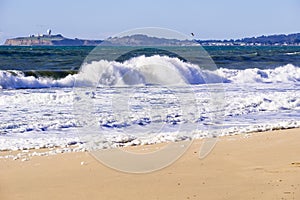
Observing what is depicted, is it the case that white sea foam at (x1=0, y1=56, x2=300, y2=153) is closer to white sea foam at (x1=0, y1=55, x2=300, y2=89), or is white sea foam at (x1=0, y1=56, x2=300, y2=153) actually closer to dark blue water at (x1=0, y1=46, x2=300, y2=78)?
dark blue water at (x1=0, y1=46, x2=300, y2=78)

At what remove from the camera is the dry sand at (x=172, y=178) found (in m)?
5.34

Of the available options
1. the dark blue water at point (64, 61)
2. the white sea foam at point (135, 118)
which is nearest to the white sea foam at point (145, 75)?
the dark blue water at point (64, 61)

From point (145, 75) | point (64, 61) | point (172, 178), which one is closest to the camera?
point (172, 178)

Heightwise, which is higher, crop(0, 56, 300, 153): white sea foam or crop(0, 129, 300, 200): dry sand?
crop(0, 56, 300, 153): white sea foam

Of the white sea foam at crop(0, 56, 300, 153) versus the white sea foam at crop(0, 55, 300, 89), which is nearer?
the white sea foam at crop(0, 56, 300, 153)

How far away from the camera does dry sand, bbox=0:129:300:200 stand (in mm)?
5340

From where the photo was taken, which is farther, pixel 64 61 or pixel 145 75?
pixel 64 61

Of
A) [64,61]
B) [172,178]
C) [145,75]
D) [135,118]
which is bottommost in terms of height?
[172,178]

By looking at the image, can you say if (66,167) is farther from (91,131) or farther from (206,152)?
(91,131)

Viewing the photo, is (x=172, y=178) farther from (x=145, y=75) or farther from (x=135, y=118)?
(x=145, y=75)

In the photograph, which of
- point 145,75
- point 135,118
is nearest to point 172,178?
point 135,118

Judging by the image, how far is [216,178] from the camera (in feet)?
19.4

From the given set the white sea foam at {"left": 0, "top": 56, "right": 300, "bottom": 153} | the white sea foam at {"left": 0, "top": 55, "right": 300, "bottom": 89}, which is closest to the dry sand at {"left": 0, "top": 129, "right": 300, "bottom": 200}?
the white sea foam at {"left": 0, "top": 56, "right": 300, "bottom": 153}

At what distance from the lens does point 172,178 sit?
595 cm
